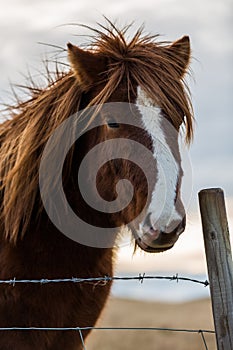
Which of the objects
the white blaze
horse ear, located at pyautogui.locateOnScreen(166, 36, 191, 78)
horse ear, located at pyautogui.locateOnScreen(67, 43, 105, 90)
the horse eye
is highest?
horse ear, located at pyautogui.locateOnScreen(166, 36, 191, 78)

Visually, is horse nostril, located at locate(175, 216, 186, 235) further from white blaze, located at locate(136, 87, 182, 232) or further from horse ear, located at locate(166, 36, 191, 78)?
horse ear, located at locate(166, 36, 191, 78)

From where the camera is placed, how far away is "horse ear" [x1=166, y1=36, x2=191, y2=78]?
4379 mm

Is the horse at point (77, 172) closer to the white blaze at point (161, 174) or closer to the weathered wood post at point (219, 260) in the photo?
the white blaze at point (161, 174)

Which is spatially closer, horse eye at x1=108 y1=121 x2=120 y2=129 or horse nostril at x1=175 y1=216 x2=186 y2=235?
horse nostril at x1=175 y1=216 x2=186 y2=235

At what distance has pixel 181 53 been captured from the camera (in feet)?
14.6

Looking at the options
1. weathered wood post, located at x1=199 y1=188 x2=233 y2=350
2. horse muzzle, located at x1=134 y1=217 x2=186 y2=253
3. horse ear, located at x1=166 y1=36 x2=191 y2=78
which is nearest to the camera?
weathered wood post, located at x1=199 y1=188 x2=233 y2=350

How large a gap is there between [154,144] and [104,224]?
86 centimetres

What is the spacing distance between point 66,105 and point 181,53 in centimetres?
90

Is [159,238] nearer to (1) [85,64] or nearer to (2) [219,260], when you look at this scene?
(2) [219,260]

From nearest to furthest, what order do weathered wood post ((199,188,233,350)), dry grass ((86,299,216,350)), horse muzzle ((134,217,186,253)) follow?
weathered wood post ((199,188,233,350)), horse muzzle ((134,217,186,253)), dry grass ((86,299,216,350))

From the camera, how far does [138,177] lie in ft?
12.1

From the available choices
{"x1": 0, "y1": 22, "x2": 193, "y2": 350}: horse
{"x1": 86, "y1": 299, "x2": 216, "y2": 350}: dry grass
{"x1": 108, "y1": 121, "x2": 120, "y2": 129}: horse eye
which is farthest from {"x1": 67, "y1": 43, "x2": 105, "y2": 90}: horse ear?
{"x1": 86, "y1": 299, "x2": 216, "y2": 350}: dry grass

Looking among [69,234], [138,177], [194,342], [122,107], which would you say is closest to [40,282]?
[69,234]

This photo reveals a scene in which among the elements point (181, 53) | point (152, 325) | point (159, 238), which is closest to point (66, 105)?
point (181, 53)
